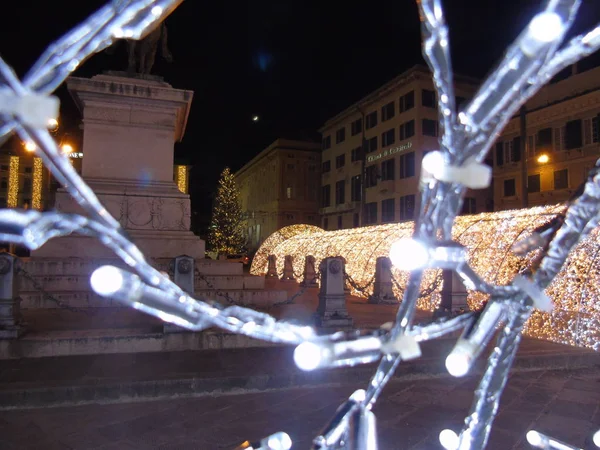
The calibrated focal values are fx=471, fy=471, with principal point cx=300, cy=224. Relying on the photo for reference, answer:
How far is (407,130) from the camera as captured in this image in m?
37.1

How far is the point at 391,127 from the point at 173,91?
31332 mm

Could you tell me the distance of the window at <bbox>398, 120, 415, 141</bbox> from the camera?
36.3 meters

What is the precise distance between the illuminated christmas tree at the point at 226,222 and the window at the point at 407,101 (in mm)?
16338

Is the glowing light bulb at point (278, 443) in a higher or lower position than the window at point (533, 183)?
lower

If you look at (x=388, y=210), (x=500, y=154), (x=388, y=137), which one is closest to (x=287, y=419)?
(x=500, y=154)

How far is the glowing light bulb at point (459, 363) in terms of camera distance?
1.18m

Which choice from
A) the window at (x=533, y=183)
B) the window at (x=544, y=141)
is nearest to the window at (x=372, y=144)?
the window at (x=533, y=183)

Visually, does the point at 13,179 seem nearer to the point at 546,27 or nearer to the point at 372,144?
the point at 546,27

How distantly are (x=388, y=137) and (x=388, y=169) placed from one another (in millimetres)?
2738

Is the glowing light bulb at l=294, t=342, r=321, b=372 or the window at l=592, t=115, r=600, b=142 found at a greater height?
the window at l=592, t=115, r=600, b=142

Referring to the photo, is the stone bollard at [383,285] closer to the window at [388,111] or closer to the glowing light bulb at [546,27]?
the glowing light bulb at [546,27]

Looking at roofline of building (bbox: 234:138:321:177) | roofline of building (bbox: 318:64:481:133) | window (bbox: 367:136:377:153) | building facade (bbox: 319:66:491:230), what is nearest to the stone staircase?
building facade (bbox: 319:66:491:230)

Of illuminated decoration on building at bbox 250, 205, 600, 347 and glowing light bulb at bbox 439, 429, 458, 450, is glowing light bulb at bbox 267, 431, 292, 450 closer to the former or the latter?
glowing light bulb at bbox 439, 429, 458, 450

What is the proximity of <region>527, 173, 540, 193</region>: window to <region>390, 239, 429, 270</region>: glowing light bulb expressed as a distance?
3073cm
